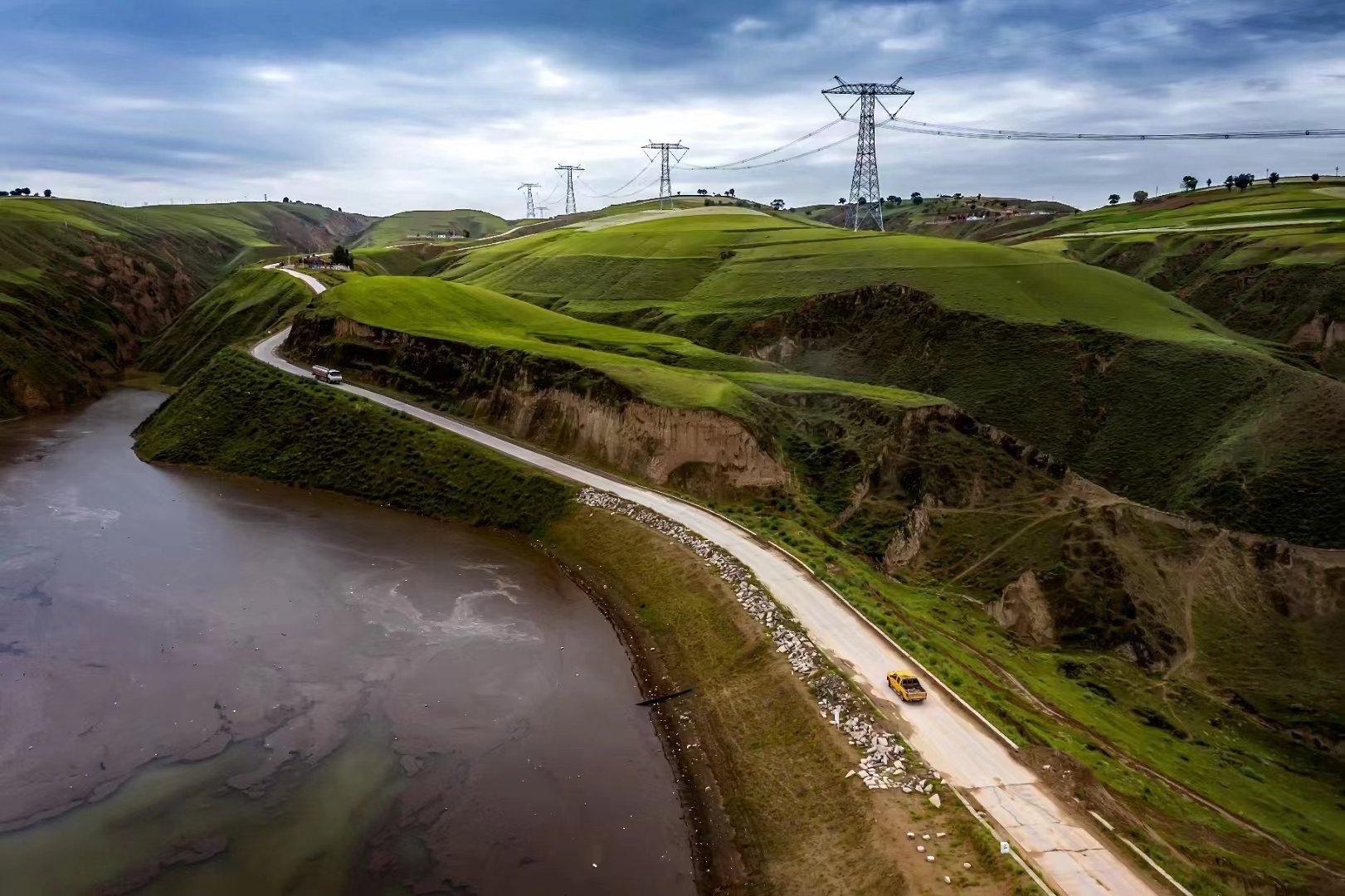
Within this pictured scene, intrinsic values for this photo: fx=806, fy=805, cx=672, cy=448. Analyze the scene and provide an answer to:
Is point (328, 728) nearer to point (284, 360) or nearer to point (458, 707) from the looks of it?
point (458, 707)

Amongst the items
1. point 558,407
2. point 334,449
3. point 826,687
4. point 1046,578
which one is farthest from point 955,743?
point 334,449

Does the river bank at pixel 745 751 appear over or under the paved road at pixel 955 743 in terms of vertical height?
under

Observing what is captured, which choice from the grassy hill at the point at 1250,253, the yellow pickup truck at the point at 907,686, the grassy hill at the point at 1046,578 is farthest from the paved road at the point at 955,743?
the grassy hill at the point at 1250,253

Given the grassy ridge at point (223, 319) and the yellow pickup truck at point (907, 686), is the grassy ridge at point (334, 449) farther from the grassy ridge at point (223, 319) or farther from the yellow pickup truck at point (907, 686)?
the yellow pickup truck at point (907, 686)

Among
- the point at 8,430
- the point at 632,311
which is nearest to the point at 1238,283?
the point at 632,311

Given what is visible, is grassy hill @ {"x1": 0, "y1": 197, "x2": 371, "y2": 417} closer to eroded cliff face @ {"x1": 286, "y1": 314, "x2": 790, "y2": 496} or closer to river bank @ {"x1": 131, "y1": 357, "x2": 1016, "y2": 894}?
eroded cliff face @ {"x1": 286, "y1": 314, "x2": 790, "y2": 496}
